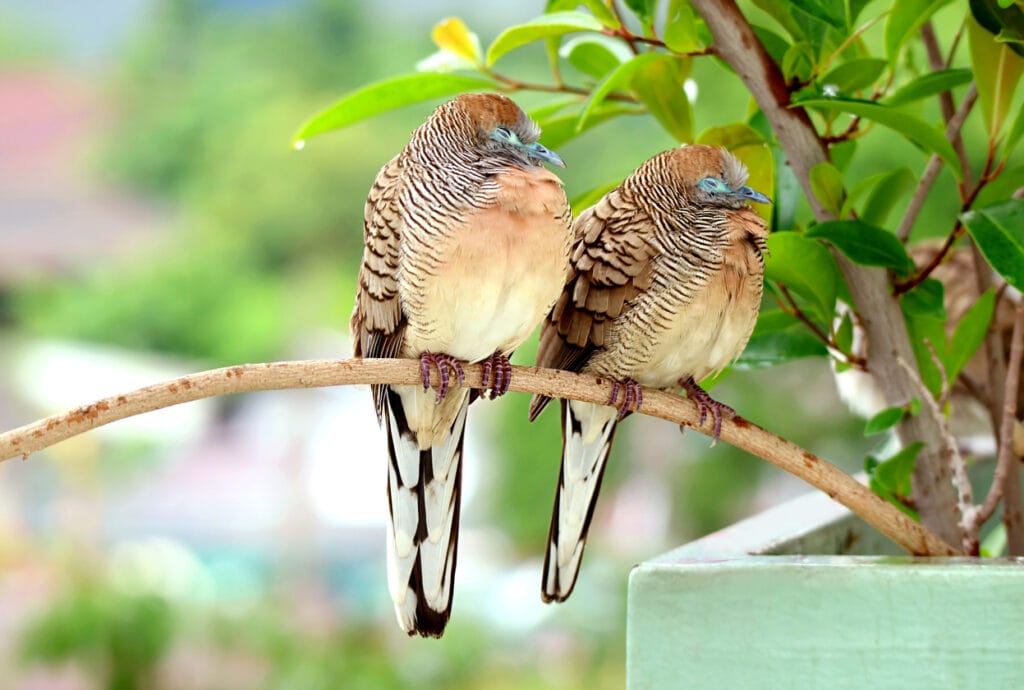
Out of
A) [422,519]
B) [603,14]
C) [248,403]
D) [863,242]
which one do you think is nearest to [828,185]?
[863,242]

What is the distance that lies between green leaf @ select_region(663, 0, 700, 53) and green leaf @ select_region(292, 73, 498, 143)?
11cm

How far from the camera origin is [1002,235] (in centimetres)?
49

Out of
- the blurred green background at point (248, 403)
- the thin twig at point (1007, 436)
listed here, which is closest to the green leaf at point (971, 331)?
the thin twig at point (1007, 436)

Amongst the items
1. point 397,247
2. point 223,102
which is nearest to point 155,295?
point 223,102

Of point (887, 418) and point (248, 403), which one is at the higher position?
point (248, 403)

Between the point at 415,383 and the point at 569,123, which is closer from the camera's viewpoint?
the point at 415,383

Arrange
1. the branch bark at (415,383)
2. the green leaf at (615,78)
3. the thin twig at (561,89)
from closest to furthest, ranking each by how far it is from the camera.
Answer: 1. the branch bark at (415,383)
2. the green leaf at (615,78)
3. the thin twig at (561,89)

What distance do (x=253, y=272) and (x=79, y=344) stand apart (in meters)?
0.63

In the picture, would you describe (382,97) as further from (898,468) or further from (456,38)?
(898,468)

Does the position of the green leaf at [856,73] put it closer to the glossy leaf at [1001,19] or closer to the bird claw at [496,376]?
the glossy leaf at [1001,19]

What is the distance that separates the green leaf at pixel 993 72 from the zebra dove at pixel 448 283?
0.22 meters

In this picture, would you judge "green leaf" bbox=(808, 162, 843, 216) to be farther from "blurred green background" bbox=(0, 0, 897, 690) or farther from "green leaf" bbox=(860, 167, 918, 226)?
"blurred green background" bbox=(0, 0, 897, 690)

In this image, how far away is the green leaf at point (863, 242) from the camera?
0.52 meters

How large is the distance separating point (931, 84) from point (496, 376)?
26cm
